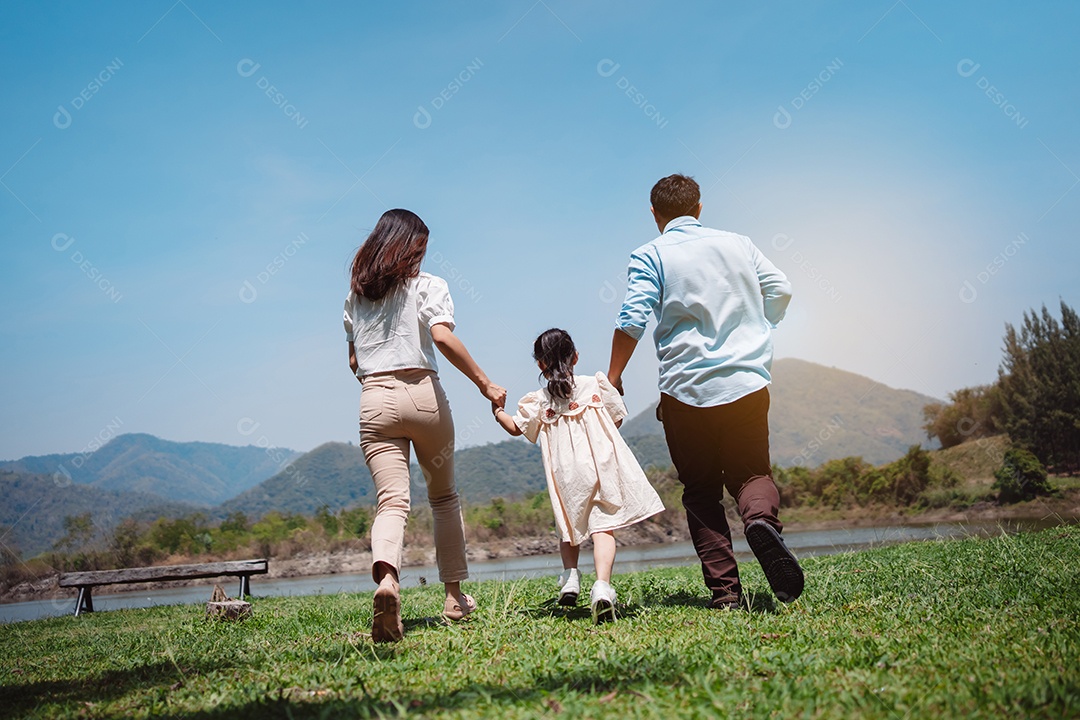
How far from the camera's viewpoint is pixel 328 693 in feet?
7.69

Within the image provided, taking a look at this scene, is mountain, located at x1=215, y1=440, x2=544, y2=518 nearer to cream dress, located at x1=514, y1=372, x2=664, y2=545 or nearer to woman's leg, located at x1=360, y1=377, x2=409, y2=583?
cream dress, located at x1=514, y1=372, x2=664, y2=545

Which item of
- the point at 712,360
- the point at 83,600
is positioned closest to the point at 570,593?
the point at 712,360

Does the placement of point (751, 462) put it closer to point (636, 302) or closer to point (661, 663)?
point (636, 302)

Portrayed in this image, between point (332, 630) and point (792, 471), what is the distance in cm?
3948

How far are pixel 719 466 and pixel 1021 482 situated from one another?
106 feet

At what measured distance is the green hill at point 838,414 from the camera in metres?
136

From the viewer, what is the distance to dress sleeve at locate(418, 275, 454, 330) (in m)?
4.03

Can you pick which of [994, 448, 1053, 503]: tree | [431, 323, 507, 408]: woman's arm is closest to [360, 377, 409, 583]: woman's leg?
[431, 323, 507, 408]: woman's arm

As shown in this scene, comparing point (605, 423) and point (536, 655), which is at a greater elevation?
point (605, 423)

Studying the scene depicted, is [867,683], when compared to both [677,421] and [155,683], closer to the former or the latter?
[677,421]

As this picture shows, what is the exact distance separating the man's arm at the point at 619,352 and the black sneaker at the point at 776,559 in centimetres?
118

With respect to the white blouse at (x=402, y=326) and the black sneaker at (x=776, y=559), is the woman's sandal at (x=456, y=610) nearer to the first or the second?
the white blouse at (x=402, y=326)

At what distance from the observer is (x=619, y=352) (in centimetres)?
417

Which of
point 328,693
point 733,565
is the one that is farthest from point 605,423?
point 328,693
